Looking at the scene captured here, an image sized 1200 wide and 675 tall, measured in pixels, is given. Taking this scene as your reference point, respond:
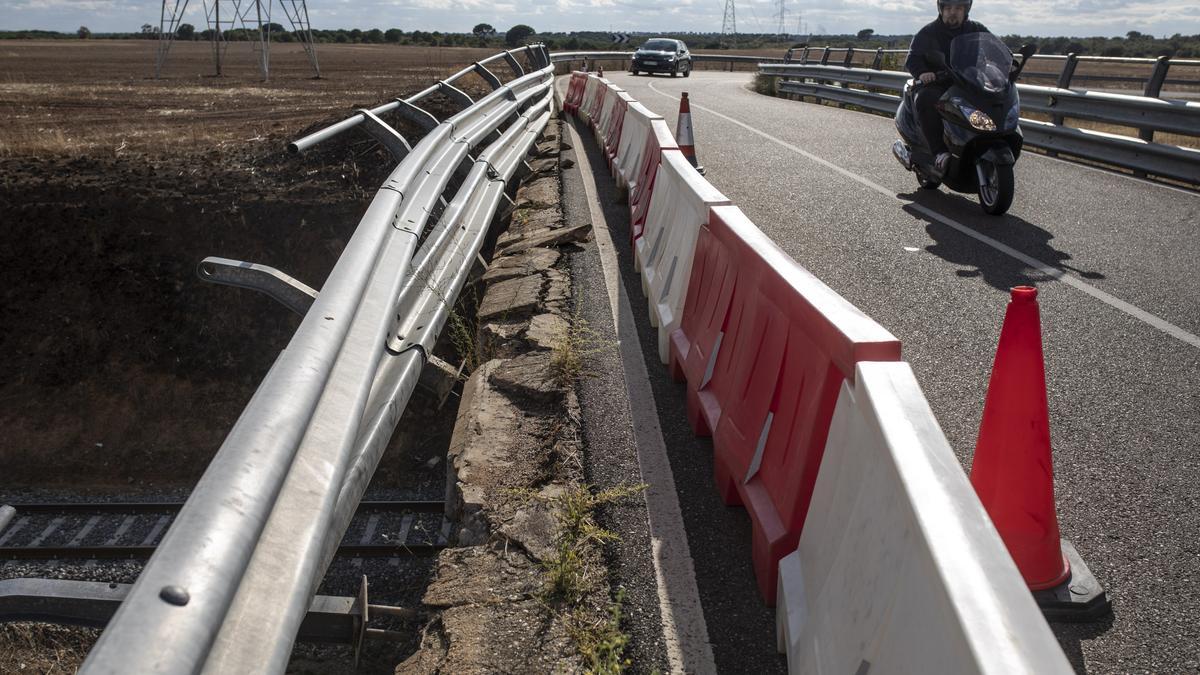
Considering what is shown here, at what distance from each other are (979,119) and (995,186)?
2.15 ft

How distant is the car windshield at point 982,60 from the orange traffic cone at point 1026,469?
746cm

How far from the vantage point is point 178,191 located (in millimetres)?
14539

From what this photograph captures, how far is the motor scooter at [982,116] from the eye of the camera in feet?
32.9

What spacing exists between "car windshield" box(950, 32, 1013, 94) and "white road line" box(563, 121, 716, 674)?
5022 millimetres

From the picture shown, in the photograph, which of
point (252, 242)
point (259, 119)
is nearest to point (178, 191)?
point (252, 242)

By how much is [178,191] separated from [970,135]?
1017 centimetres

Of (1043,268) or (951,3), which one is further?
(951,3)

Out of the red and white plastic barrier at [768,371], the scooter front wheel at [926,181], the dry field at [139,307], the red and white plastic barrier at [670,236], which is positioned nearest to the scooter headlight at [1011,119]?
the scooter front wheel at [926,181]

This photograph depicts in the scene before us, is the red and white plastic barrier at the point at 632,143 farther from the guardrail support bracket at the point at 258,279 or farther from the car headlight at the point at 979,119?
the guardrail support bracket at the point at 258,279

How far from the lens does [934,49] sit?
427 inches

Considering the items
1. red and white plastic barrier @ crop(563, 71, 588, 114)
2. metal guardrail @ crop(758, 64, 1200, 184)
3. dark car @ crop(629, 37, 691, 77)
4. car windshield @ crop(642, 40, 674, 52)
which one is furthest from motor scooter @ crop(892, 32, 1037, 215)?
car windshield @ crop(642, 40, 674, 52)

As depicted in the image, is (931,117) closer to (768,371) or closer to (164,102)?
(768,371)

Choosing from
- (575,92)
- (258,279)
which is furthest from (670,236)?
(575,92)

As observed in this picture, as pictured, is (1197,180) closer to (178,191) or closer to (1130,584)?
(1130,584)
